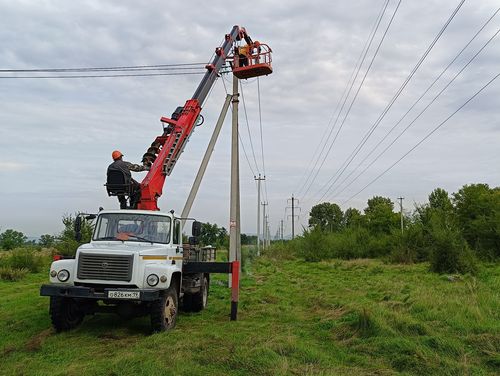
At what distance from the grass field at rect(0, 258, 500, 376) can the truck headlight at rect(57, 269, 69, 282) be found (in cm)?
104

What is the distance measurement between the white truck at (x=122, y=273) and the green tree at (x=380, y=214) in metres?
55.0

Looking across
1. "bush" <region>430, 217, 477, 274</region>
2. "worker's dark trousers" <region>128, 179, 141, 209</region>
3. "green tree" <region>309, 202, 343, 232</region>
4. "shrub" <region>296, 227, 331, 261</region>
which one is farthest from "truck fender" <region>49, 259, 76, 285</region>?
"green tree" <region>309, 202, 343, 232</region>

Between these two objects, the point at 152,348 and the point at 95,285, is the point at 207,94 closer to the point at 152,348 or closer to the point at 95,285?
the point at 95,285

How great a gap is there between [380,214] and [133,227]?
6970cm

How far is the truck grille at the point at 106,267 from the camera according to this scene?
8711 millimetres

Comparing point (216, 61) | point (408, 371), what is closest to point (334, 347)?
point (408, 371)

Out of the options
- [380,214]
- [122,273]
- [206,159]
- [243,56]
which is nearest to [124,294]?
[122,273]

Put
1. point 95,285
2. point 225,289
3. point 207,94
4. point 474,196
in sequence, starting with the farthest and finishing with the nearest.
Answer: point 474,196 < point 225,289 < point 207,94 < point 95,285

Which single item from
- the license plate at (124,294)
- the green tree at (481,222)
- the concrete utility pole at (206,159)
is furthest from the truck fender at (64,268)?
the green tree at (481,222)

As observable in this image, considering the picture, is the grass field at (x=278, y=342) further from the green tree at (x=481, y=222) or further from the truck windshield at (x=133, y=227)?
the green tree at (x=481, y=222)

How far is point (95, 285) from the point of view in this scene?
28.9 ft

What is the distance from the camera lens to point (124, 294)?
333 inches

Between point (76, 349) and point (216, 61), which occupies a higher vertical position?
point (216, 61)

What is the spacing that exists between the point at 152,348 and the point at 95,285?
188 cm
